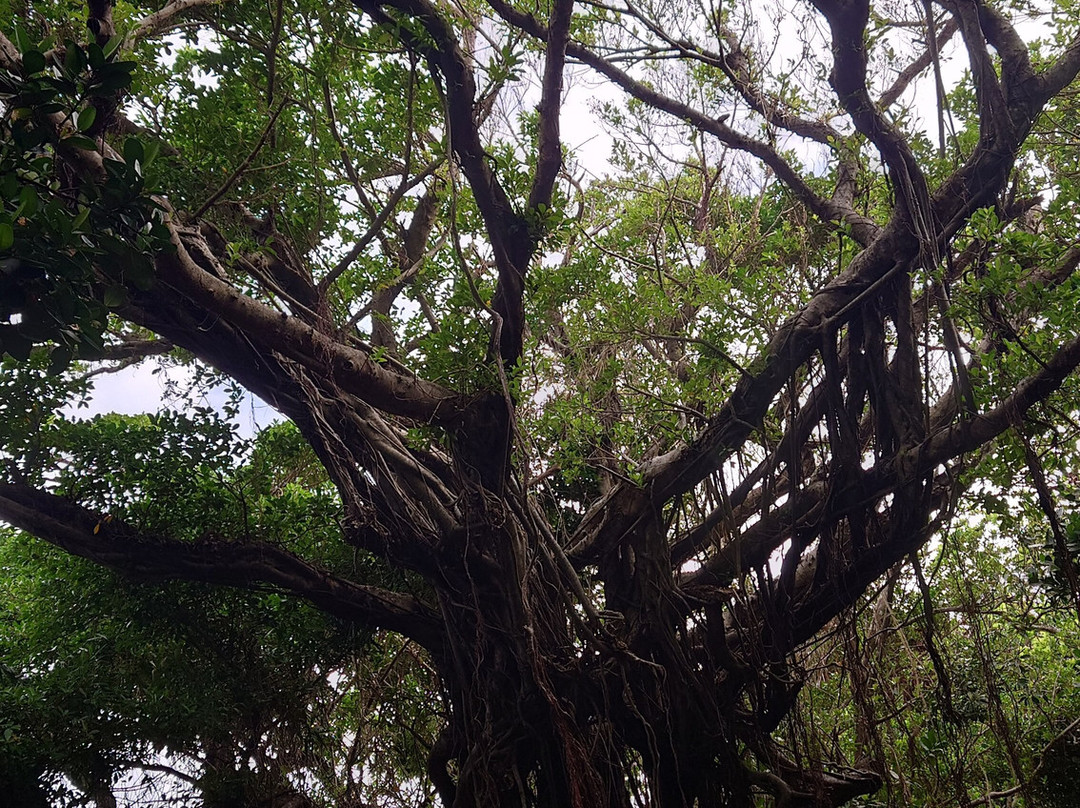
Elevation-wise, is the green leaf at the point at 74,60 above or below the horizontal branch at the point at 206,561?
above

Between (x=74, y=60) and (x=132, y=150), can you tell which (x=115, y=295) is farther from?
(x=74, y=60)

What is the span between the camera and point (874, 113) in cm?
229

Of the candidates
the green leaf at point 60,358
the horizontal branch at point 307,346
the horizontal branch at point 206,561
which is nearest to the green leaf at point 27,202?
the green leaf at point 60,358

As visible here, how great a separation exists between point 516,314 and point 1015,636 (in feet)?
12.0

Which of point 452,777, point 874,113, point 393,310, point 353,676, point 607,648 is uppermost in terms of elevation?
point 393,310

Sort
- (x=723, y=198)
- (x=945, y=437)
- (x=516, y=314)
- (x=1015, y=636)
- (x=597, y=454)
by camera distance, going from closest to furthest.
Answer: (x=945, y=437)
(x=516, y=314)
(x=597, y=454)
(x=1015, y=636)
(x=723, y=198)

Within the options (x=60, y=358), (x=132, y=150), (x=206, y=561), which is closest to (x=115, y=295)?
(x=60, y=358)

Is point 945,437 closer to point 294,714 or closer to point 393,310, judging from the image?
point 393,310

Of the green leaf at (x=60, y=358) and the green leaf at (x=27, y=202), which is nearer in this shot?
the green leaf at (x=27, y=202)

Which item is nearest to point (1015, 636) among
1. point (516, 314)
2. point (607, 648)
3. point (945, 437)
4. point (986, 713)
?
point (986, 713)

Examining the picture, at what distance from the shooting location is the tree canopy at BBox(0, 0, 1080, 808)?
226 cm

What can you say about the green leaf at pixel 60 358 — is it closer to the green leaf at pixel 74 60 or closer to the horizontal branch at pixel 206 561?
the green leaf at pixel 74 60

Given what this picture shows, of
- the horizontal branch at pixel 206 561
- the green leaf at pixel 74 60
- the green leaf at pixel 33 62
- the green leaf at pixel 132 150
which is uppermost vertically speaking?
the green leaf at pixel 74 60

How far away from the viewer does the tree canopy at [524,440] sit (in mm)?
2262
